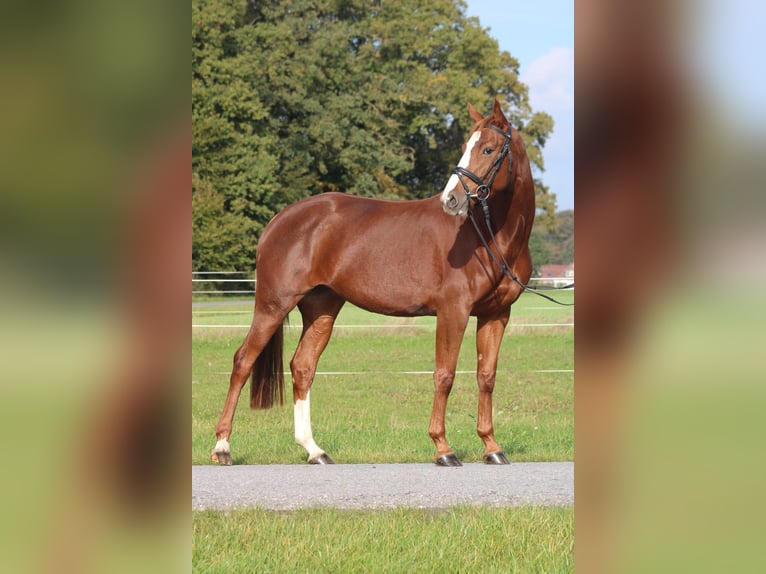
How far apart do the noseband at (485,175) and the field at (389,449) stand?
81.3 inches

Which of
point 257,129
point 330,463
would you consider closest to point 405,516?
point 330,463

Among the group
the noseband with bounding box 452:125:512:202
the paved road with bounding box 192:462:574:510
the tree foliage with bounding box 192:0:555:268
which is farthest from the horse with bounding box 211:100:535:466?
the tree foliage with bounding box 192:0:555:268

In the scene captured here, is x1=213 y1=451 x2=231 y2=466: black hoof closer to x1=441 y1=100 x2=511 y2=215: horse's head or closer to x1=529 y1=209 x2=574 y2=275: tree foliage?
x1=441 y1=100 x2=511 y2=215: horse's head

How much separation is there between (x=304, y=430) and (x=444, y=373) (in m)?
1.19

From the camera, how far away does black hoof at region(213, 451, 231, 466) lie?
273 inches

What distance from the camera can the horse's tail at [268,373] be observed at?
25.2ft

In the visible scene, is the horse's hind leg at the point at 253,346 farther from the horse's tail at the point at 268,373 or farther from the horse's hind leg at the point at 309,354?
the horse's hind leg at the point at 309,354

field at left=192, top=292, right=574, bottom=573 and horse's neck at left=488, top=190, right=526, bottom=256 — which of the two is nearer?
field at left=192, top=292, right=574, bottom=573

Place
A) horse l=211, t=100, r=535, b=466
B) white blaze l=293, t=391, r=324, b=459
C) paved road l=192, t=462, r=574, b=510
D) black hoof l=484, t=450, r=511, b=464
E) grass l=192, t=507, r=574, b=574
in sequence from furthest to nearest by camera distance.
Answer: white blaze l=293, t=391, r=324, b=459, black hoof l=484, t=450, r=511, b=464, horse l=211, t=100, r=535, b=466, paved road l=192, t=462, r=574, b=510, grass l=192, t=507, r=574, b=574

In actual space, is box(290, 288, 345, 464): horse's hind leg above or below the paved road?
above
